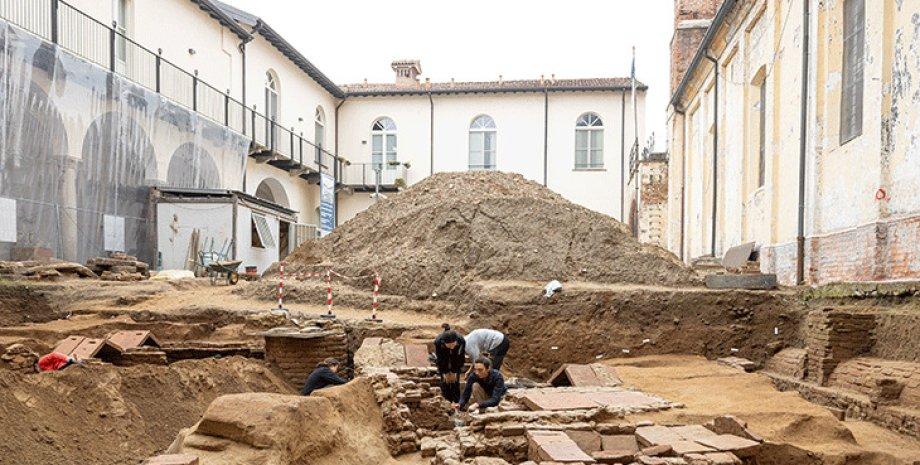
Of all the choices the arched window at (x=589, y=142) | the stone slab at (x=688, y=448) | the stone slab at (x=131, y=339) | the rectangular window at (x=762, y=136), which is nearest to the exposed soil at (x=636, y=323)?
the rectangular window at (x=762, y=136)

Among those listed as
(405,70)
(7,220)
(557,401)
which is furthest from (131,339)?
(405,70)

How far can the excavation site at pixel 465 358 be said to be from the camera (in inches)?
253

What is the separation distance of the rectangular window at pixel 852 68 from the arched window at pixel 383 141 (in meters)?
24.0

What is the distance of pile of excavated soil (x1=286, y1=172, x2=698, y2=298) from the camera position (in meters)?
14.8

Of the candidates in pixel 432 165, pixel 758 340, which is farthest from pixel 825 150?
pixel 432 165

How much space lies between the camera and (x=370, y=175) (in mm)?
33125

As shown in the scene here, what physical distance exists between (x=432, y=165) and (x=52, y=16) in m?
20.1

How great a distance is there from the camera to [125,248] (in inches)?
661

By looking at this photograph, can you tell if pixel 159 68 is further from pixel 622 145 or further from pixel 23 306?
pixel 622 145

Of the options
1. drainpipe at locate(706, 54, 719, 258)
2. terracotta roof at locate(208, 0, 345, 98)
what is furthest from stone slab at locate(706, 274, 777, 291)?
terracotta roof at locate(208, 0, 345, 98)

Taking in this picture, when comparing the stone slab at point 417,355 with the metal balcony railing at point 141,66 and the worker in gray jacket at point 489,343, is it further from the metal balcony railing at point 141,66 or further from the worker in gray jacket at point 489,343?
the metal balcony railing at point 141,66

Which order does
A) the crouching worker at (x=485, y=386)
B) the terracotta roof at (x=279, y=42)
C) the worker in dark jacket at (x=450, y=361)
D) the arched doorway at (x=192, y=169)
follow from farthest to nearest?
the terracotta roof at (x=279, y=42)
the arched doorway at (x=192, y=169)
the worker in dark jacket at (x=450, y=361)
the crouching worker at (x=485, y=386)

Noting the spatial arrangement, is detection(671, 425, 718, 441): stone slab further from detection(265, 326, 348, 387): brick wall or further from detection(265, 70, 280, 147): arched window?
detection(265, 70, 280, 147): arched window

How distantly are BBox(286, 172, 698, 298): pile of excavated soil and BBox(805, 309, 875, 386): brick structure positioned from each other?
191 inches
